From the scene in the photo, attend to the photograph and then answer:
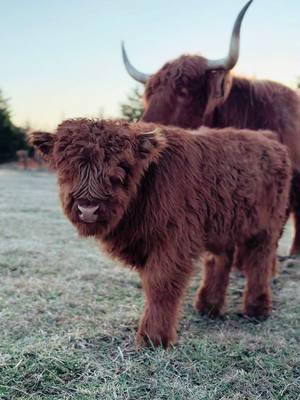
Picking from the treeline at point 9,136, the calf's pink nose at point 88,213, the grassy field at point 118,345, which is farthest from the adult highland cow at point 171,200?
the treeline at point 9,136

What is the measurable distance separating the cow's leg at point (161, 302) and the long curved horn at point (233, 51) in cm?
301

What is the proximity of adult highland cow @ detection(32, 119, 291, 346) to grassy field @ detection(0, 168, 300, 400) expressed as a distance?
24 cm

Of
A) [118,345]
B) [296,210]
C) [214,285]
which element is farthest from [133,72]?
[118,345]

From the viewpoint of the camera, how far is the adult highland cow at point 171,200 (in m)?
2.66

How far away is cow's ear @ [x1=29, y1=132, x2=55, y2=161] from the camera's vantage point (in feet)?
9.23

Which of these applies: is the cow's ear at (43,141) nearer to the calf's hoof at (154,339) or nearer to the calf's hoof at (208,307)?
the calf's hoof at (154,339)

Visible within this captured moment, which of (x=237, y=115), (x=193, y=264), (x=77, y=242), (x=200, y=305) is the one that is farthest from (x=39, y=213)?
(x=193, y=264)

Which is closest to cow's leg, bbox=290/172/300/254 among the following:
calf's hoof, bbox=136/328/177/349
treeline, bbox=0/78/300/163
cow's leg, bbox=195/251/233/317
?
cow's leg, bbox=195/251/233/317

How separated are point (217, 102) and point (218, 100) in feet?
0.07

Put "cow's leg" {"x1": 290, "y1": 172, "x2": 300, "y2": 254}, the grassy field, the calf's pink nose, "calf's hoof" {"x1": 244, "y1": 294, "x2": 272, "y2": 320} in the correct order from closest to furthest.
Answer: the grassy field < the calf's pink nose < "calf's hoof" {"x1": 244, "y1": 294, "x2": 272, "y2": 320} < "cow's leg" {"x1": 290, "y1": 172, "x2": 300, "y2": 254}

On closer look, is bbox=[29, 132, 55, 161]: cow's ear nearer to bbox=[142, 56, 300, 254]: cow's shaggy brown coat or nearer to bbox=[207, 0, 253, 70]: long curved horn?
bbox=[142, 56, 300, 254]: cow's shaggy brown coat

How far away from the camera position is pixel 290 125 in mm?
5383

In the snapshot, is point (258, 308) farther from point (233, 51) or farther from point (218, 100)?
point (233, 51)

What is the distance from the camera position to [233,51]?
5.31 meters
